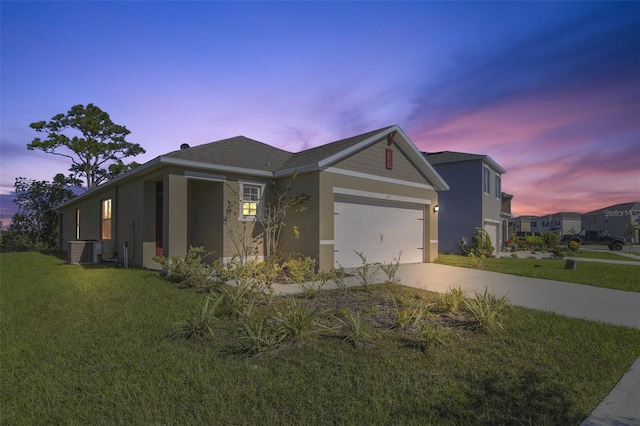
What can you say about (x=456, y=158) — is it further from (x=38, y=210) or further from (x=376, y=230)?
(x=38, y=210)

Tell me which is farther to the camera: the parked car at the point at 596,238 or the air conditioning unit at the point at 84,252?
the parked car at the point at 596,238

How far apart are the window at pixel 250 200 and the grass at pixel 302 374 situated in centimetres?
591

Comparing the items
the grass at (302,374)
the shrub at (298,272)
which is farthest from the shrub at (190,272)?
the grass at (302,374)

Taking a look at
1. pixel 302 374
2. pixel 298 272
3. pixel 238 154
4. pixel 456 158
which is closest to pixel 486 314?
pixel 302 374

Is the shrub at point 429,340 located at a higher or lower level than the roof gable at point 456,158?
lower

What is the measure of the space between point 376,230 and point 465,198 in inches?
396

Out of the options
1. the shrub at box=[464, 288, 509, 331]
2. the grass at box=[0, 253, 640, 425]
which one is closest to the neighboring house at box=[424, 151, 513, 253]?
the grass at box=[0, 253, 640, 425]

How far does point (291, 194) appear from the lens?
1144 cm

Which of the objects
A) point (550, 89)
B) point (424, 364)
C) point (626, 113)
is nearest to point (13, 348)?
point (424, 364)

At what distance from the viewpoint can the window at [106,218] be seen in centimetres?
1483

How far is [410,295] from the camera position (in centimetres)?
695

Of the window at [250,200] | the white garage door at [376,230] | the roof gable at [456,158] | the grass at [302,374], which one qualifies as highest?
the roof gable at [456,158]

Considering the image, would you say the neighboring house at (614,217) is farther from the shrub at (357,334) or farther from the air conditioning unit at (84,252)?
the air conditioning unit at (84,252)

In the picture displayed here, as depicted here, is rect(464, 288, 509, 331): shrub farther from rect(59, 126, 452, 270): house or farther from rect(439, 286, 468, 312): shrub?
rect(59, 126, 452, 270): house
